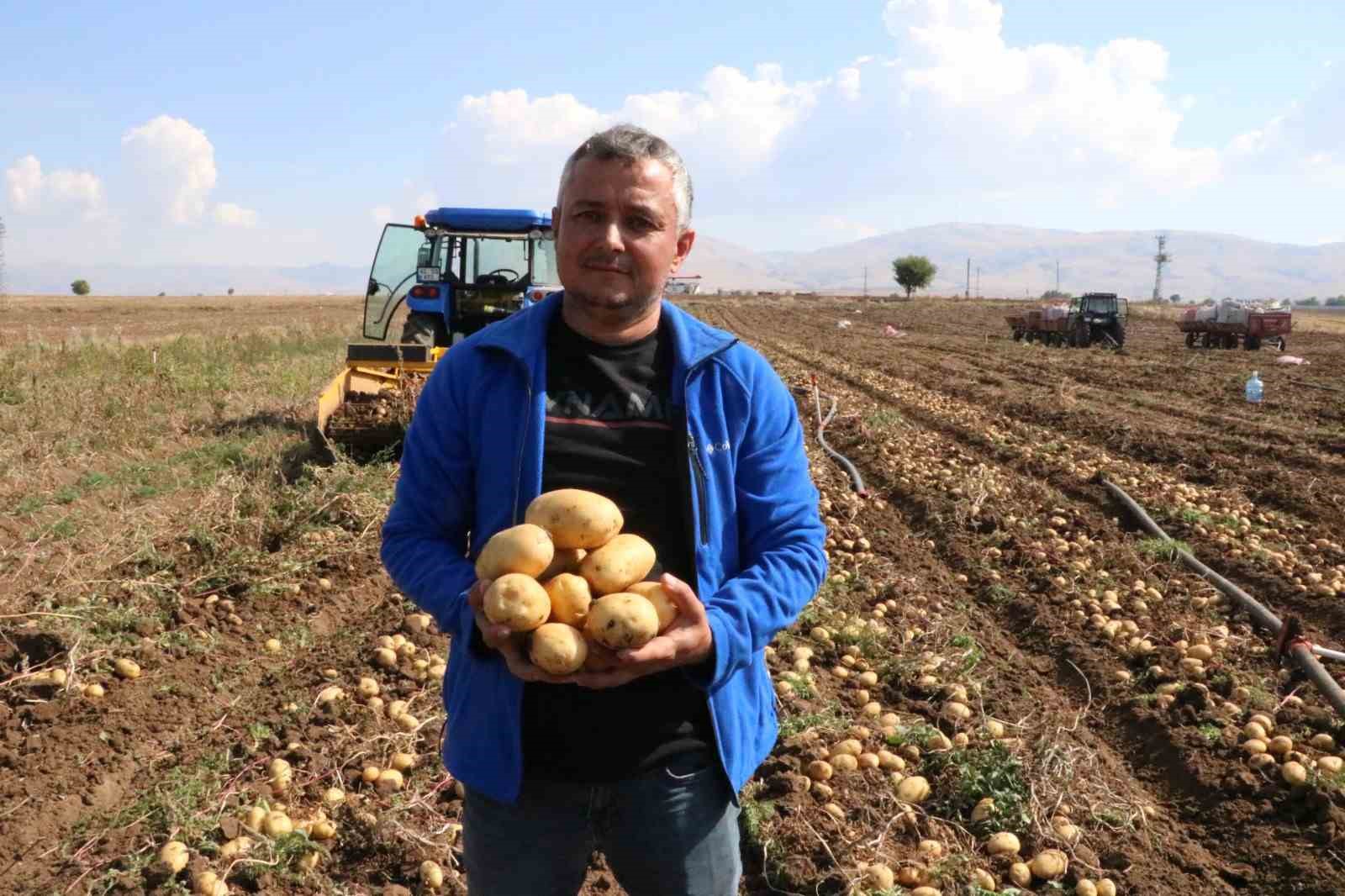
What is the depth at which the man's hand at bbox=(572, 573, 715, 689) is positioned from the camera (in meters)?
1.78

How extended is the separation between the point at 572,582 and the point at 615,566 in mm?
90

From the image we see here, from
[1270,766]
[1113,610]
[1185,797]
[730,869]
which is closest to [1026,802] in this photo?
[1185,797]

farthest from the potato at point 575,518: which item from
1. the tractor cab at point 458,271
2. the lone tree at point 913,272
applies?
the lone tree at point 913,272

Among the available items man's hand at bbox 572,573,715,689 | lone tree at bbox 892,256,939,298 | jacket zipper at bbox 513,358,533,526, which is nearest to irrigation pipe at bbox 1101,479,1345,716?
man's hand at bbox 572,573,715,689

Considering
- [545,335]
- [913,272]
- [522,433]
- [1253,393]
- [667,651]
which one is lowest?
[1253,393]

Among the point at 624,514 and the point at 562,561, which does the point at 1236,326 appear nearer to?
the point at 624,514

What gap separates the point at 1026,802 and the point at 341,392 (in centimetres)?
695

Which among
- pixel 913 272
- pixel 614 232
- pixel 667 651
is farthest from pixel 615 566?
pixel 913 272

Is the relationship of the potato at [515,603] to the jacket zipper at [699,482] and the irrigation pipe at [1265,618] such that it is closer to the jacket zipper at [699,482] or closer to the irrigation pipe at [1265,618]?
the jacket zipper at [699,482]

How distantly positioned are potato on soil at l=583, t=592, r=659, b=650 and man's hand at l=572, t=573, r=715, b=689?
2 cm

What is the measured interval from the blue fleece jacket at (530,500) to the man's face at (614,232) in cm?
15

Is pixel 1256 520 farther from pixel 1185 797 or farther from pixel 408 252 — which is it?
pixel 408 252

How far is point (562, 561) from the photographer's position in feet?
6.31

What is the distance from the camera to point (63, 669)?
4457mm
